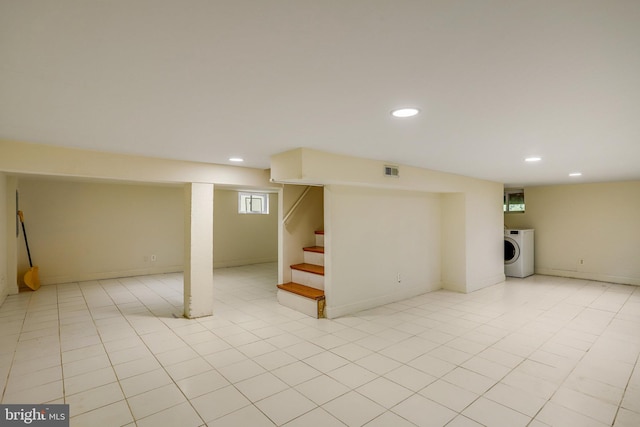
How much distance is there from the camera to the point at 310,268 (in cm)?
478

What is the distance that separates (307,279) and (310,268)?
19 centimetres

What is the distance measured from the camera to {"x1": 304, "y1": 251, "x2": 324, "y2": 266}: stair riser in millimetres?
4883

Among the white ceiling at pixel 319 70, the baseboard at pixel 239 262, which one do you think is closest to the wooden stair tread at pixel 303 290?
the white ceiling at pixel 319 70

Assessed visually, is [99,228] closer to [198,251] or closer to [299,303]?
[198,251]

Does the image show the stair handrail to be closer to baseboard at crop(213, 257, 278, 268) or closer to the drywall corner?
the drywall corner

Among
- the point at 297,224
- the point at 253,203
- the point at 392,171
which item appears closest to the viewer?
the point at 392,171

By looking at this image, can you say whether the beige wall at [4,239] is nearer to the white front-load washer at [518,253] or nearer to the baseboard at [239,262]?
the baseboard at [239,262]

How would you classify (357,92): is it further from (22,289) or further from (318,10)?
(22,289)

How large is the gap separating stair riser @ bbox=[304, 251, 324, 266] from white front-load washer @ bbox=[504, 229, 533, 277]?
14.7 ft

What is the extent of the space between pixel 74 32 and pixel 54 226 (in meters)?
6.30

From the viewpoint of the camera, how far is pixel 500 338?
3.36m

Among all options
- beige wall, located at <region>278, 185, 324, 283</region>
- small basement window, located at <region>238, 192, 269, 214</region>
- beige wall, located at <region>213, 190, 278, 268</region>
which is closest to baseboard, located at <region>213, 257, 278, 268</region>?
beige wall, located at <region>213, 190, 278, 268</region>

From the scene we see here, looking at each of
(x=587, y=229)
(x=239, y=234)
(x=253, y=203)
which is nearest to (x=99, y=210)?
(x=239, y=234)

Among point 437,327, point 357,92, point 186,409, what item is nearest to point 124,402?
point 186,409
